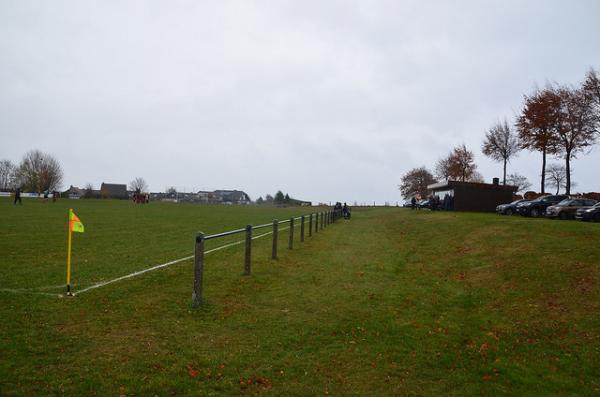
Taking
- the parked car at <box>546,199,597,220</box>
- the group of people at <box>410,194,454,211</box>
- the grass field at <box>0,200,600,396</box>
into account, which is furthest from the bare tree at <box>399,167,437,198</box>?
the grass field at <box>0,200,600,396</box>

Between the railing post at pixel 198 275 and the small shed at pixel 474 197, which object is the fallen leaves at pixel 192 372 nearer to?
the railing post at pixel 198 275

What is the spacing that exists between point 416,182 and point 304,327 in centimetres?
9100

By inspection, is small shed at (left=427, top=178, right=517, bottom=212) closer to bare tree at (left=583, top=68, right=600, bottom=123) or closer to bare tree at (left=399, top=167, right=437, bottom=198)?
bare tree at (left=583, top=68, right=600, bottom=123)

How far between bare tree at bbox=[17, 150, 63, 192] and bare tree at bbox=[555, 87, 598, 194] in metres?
92.1

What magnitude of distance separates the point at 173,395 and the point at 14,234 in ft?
45.4

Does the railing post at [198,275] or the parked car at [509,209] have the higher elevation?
the parked car at [509,209]

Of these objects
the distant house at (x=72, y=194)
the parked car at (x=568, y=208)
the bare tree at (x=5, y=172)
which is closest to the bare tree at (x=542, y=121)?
the parked car at (x=568, y=208)

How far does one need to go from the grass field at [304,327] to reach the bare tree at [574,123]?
2828 centimetres

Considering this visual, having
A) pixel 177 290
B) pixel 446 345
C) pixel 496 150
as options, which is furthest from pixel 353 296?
pixel 496 150

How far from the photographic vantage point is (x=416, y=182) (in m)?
94.2

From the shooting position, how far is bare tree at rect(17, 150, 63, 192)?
303 feet

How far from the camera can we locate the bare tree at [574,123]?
35.1 metres

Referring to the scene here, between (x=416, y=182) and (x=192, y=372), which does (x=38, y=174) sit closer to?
(x=416, y=182)

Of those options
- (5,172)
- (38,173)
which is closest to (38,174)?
(38,173)
